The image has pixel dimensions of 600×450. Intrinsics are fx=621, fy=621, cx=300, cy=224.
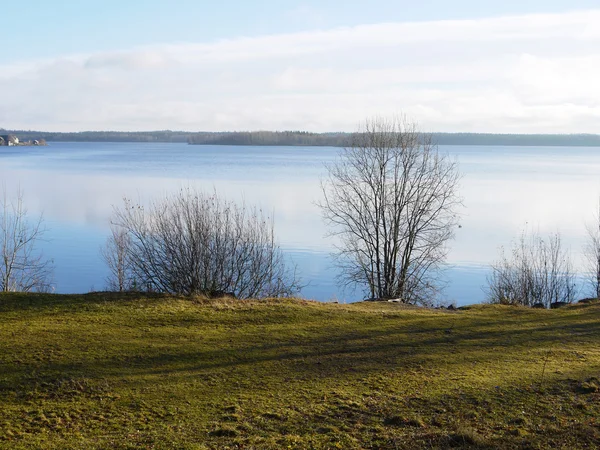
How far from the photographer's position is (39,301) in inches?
493

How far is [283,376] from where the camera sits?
29.9 feet

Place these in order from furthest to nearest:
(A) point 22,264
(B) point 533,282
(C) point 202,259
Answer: (B) point 533,282, (A) point 22,264, (C) point 202,259

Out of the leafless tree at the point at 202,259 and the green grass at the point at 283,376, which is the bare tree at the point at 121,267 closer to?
the leafless tree at the point at 202,259

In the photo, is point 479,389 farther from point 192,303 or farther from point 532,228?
point 532,228

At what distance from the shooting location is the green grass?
6.93m

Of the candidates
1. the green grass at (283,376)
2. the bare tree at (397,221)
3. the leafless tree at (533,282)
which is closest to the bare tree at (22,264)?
Result: the green grass at (283,376)

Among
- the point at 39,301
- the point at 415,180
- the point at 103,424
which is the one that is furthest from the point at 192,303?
the point at 415,180

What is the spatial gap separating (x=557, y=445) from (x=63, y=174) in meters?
59.6

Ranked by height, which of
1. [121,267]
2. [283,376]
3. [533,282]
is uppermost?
[283,376]

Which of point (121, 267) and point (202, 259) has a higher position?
point (202, 259)

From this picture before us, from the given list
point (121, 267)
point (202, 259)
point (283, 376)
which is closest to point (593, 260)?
point (202, 259)

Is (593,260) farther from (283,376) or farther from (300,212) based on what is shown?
(283,376)

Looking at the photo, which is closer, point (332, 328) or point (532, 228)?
point (332, 328)

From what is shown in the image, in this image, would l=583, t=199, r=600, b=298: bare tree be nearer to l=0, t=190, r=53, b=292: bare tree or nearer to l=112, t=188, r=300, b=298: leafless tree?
l=112, t=188, r=300, b=298: leafless tree
